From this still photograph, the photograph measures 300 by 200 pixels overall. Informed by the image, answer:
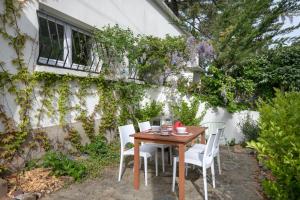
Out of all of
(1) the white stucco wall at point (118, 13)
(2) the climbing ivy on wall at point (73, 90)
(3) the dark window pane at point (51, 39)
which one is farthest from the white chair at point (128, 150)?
(1) the white stucco wall at point (118, 13)

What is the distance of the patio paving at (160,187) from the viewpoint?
159 inches

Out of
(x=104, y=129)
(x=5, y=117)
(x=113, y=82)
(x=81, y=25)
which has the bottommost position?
(x=104, y=129)

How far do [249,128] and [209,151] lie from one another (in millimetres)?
4778

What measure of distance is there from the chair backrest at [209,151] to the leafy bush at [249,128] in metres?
4.44

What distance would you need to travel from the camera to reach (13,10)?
436cm

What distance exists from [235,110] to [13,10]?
7.26 m

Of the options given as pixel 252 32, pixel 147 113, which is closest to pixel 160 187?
pixel 147 113

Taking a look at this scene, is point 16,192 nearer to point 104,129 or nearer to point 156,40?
point 104,129

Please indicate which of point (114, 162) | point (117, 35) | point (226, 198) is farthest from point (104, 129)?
point (226, 198)

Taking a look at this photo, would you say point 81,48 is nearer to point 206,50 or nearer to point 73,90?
point 73,90

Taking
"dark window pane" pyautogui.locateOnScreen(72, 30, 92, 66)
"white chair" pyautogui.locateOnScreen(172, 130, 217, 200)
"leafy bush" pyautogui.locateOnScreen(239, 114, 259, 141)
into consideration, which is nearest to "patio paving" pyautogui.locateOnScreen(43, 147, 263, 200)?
"white chair" pyautogui.locateOnScreen(172, 130, 217, 200)

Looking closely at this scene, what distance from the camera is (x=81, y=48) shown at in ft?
20.7

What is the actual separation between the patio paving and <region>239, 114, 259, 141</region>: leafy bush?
2.91m

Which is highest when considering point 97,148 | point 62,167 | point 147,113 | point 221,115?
point 147,113
